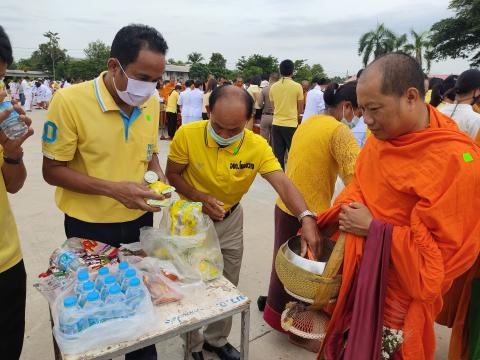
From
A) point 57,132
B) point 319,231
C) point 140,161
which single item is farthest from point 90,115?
point 319,231

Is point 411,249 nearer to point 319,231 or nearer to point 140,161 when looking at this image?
point 319,231

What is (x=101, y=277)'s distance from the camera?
4.61 ft

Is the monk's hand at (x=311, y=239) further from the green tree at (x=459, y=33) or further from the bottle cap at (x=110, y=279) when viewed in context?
the green tree at (x=459, y=33)

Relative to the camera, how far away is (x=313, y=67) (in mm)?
52344

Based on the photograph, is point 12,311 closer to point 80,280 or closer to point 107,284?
point 80,280

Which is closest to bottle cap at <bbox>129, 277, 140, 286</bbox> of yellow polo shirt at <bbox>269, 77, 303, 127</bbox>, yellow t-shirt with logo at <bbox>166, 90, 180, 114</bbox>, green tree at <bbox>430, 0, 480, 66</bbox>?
yellow polo shirt at <bbox>269, 77, 303, 127</bbox>

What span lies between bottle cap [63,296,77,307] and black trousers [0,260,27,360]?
1.46ft

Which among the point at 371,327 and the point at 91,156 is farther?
the point at 91,156

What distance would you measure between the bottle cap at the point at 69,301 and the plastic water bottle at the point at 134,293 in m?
0.17

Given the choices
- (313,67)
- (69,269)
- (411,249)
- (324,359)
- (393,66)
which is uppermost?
(313,67)

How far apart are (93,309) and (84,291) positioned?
0.09 metres

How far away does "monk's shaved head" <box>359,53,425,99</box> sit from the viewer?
4.43ft

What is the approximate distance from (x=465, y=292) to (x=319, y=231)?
885 millimetres

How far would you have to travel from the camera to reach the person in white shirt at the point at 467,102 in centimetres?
324
